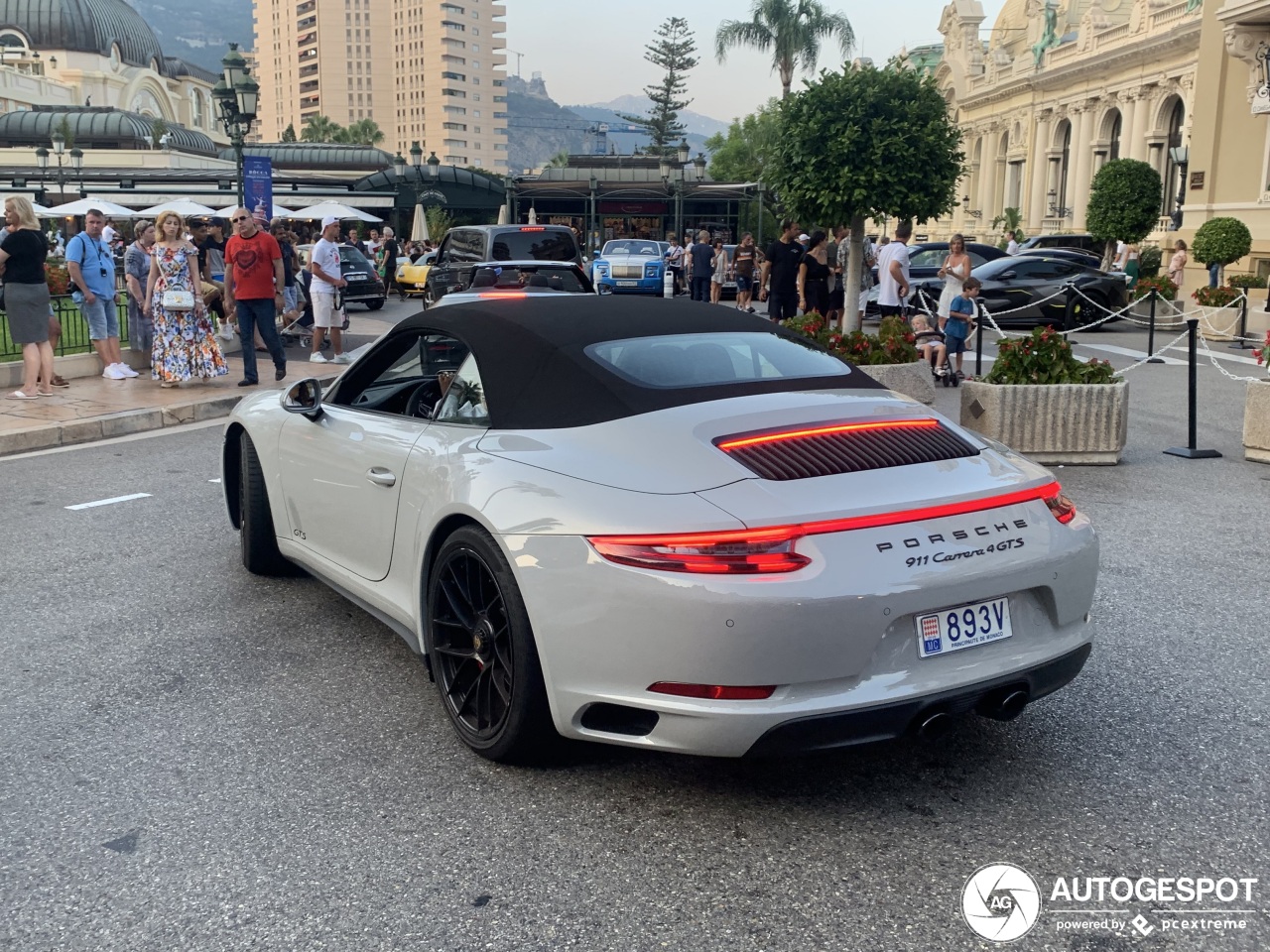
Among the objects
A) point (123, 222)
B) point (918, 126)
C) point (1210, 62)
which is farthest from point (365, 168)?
point (918, 126)

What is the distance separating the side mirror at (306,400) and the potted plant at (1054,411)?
5.70 meters

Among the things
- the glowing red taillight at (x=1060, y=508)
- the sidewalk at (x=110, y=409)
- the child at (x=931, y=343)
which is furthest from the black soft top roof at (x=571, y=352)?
the child at (x=931, y=343)

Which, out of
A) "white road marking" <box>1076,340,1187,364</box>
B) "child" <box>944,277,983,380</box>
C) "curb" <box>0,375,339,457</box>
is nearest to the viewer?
"curb" <box>0,375,339,457</box>

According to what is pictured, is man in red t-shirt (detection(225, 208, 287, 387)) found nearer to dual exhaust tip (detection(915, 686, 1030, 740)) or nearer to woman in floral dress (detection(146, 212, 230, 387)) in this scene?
woman in floral dress (detection(146, 212, 230, 387))

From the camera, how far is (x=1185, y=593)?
5750mm

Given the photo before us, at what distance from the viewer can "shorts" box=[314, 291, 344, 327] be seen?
50.6 feet

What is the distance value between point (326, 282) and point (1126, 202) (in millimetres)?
22798

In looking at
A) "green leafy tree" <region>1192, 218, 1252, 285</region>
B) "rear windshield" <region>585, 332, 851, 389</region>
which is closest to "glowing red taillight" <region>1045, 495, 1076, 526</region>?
"rear windshield" <region>585, 332, 851, 389</region>

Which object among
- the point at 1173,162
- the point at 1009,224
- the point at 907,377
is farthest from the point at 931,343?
the point at 1009,224

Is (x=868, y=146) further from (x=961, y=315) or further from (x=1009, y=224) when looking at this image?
(x=1009, y=224)

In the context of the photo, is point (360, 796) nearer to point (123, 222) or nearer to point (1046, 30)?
point (1046, 30)

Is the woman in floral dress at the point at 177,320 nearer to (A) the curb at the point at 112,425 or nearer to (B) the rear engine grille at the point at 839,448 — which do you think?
(A) the curb at the point at 112,425

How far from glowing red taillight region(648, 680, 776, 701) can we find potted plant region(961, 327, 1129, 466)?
6487mm

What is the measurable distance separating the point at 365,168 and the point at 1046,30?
2113 inches
